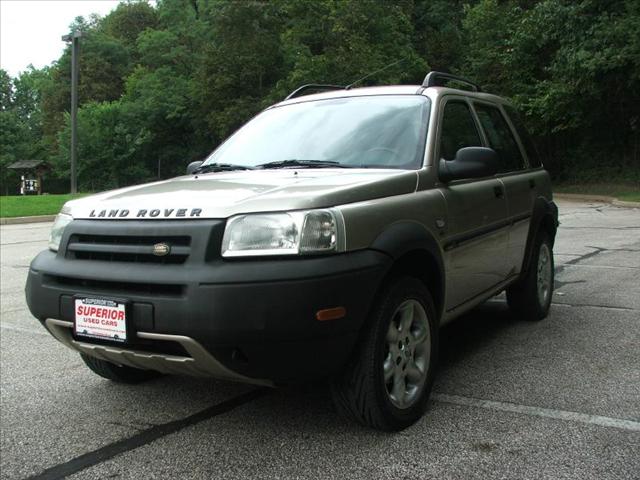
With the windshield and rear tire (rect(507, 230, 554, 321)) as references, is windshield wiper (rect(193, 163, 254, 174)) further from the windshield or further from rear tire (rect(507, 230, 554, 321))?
rear tire (rect(507, 230, 554, 321))

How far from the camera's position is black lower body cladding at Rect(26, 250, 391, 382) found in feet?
8.84

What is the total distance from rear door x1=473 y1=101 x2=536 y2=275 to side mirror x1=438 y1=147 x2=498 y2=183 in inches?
38.0

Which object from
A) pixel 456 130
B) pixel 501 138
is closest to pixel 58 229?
pixel 456 130

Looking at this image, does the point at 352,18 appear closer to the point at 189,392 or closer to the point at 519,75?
the point at 519,75

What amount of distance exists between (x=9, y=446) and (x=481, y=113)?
3.73 meters

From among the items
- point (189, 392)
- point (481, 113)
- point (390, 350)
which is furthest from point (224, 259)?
point (481, 113)

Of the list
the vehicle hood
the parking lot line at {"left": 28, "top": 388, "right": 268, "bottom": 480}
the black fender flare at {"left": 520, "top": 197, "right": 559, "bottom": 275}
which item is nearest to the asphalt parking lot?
the parking lot line at {"left": 28, "top": 388, "right": 268, "bottom": 480}

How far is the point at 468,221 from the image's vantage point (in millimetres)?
4004

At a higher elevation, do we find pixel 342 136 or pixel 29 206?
pixel 342 136

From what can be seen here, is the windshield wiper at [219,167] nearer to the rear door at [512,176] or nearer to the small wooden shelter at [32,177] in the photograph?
the rear door at [512,176]

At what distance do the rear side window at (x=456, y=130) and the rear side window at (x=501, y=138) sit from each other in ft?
0.75

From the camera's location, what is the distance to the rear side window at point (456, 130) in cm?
405

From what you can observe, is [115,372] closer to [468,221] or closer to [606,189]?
[468,221]

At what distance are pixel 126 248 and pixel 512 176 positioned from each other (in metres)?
3.10
